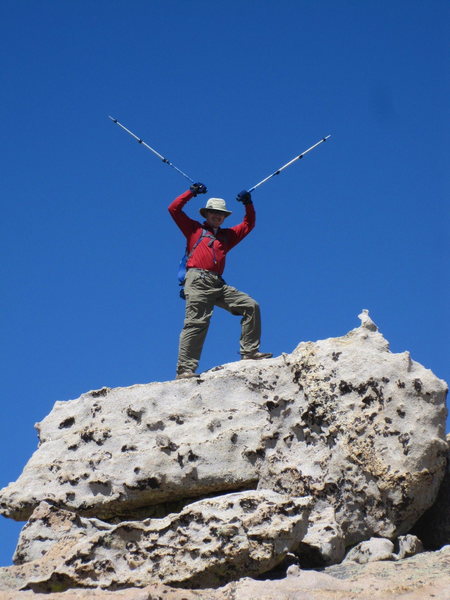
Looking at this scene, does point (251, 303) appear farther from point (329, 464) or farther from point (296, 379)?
point (329, 464)

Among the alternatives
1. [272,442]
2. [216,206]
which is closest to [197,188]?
[216,206]

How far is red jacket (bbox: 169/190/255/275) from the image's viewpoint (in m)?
15.1

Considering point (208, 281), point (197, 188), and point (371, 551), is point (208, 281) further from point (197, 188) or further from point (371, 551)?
point (371, 551)

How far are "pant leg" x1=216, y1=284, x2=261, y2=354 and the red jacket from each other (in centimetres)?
40

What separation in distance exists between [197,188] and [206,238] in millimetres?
746

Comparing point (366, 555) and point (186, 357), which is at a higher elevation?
point (186, 357)

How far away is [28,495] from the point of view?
1346 centimetres

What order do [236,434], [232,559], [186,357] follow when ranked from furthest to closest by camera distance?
[186,357], [236,434], [232,559]

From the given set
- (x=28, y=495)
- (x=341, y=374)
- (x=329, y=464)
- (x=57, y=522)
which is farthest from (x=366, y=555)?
(x=28, y=495)

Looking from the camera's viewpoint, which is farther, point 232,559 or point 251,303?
point 251,303

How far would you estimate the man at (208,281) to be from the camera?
1465 cm

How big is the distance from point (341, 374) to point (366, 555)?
7.68ft

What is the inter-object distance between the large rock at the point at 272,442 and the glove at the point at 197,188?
278 cm

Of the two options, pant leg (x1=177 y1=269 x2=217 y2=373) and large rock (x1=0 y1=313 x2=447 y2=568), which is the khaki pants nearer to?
pant leg (x1=177 y1=269 x2=217 y2=373)
